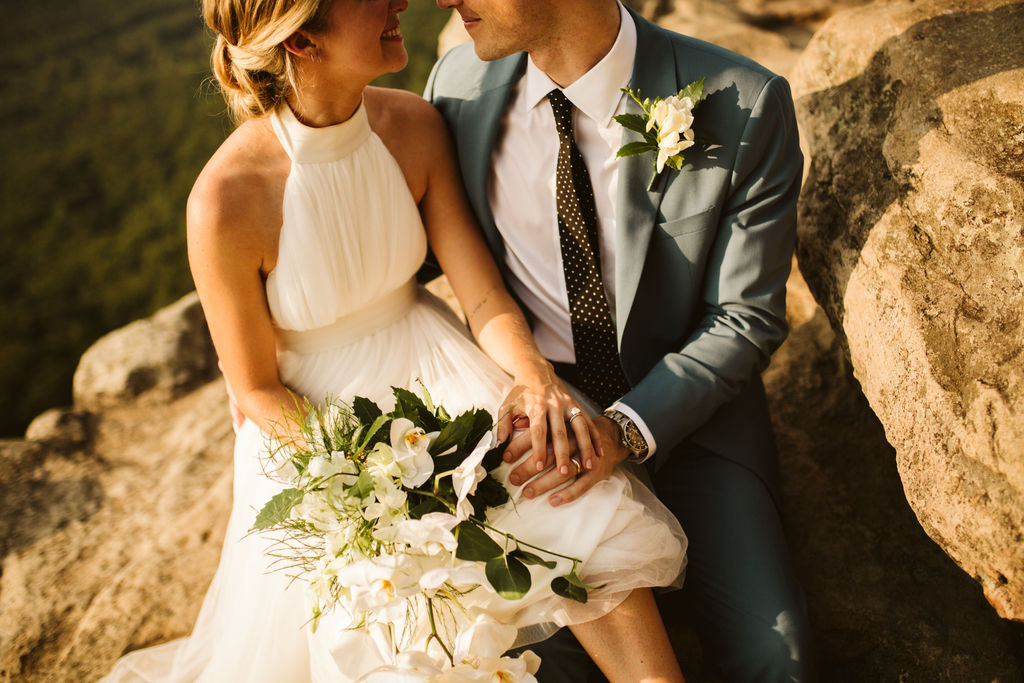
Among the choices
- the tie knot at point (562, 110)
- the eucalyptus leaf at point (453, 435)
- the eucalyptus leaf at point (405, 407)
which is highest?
the tie knot at point (562, 110)

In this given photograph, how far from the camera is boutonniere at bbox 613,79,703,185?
7.31 feet

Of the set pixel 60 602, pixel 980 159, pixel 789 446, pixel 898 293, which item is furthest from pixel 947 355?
pixel 60 602

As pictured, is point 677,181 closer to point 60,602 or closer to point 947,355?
point 947,355

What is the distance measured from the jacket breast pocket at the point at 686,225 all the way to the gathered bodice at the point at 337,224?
812 millimetres

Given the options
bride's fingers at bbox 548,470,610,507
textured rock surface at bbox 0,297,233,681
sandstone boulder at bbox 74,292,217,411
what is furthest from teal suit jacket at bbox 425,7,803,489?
sandstone boulder at bbox 74,292,217,411

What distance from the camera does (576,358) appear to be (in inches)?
108

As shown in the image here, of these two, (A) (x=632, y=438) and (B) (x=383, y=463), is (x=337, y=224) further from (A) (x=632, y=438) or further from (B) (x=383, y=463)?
(A) (x=632, y=438)

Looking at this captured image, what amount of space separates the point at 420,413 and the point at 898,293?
4.37 ft

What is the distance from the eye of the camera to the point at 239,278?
7.47ft

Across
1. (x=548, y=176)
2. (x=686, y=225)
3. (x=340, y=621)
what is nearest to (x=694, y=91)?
(x=686, y=225)

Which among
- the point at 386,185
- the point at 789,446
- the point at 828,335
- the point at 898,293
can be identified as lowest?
the point at 789,446

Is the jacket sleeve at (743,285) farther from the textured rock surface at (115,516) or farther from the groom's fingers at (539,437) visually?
the textured rock surface at (115,516)

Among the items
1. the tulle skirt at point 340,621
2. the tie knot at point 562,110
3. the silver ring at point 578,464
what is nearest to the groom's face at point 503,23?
the tie knot at point 562,110

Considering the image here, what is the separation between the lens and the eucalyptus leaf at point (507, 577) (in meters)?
1.71
